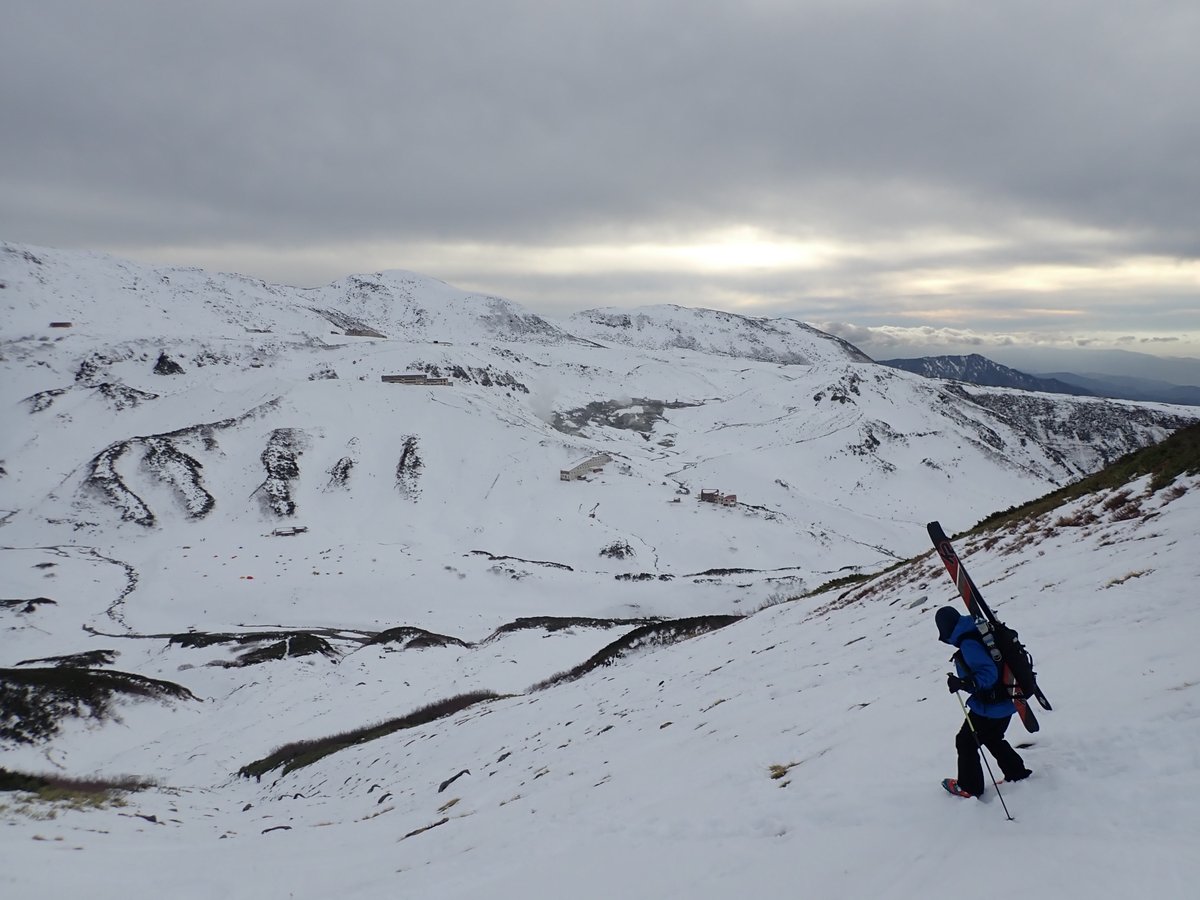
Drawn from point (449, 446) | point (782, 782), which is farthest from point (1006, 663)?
point (449, 446)

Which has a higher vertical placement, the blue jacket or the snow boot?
the blue jacket

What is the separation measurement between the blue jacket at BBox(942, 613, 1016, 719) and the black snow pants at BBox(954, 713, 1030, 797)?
2.5 inches

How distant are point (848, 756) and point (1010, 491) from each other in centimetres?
11908

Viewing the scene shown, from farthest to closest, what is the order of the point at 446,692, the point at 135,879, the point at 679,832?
the point at 446,692, the point at 135,879, the point at 679,832

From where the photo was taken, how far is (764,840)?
6828 mm

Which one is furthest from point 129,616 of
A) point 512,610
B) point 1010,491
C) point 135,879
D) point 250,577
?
point 1010,491

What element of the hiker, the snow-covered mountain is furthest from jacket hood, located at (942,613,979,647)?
the snow-covered mountain

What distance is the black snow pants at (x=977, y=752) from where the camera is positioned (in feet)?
18.9

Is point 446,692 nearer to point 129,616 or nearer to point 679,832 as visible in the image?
point 679,832

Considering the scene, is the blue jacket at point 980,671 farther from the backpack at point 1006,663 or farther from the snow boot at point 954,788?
the snow boot at point 954,788

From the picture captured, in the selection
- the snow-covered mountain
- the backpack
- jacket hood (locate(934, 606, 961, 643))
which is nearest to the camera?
the backpack

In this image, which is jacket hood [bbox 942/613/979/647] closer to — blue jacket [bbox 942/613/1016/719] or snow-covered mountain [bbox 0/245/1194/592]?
blue jacket [bbox 942/613/1016/719]

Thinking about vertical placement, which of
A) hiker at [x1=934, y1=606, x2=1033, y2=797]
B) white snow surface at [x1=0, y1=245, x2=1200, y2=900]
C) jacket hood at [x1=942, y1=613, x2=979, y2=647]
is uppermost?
jacket hood at [x1=942, y1=613, x2=979, y2=647]

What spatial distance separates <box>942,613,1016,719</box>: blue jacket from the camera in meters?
5.75
